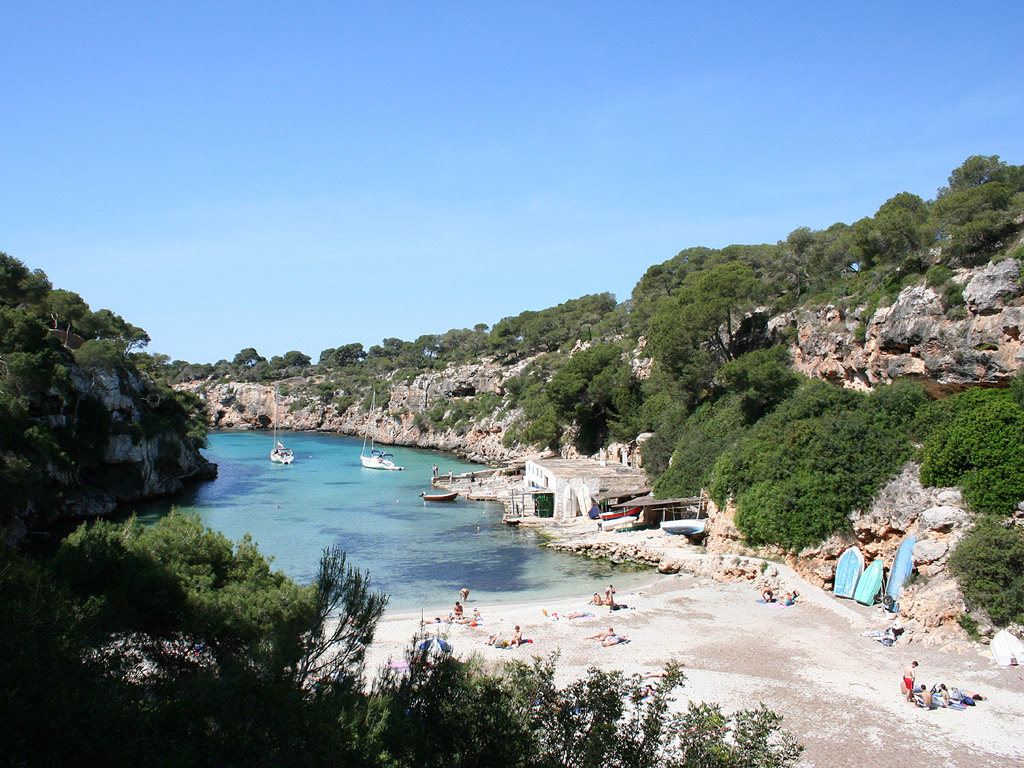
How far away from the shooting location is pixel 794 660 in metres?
17.4

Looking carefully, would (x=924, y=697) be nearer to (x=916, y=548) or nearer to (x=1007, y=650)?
(x=1007, y=650)

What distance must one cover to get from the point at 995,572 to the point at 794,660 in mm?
5803

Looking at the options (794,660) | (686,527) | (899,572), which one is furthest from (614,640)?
(686,527)

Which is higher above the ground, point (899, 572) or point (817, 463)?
point (817, 463)

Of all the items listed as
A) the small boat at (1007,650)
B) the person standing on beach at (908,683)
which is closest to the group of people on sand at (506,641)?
the person standing on beach at (908,683)

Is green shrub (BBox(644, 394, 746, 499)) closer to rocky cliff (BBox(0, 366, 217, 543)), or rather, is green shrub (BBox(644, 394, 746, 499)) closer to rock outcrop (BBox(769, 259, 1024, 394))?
rock outcrop (BBox(769, 259, 1024, 394))

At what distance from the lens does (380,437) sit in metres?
102

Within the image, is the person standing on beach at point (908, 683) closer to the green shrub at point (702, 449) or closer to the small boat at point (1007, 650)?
the small boat at point (1007, 650)

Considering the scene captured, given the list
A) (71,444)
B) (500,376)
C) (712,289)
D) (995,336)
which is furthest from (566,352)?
(995,336)

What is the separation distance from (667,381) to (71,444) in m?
38.1

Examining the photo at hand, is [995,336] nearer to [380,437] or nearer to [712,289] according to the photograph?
[712,289]

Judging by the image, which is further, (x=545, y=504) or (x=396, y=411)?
(x=396, y=411)

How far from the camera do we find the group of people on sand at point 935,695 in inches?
555

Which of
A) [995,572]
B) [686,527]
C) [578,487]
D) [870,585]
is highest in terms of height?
[995,572]
